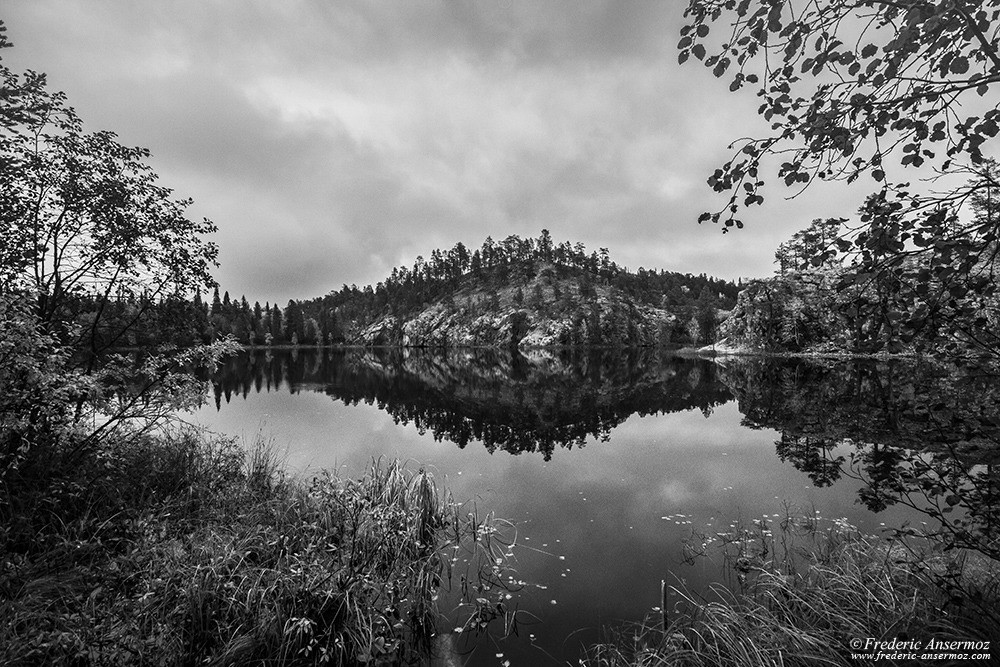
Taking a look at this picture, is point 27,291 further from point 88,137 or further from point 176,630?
point 176,630

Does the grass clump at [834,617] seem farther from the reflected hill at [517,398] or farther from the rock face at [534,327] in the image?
the rock face at [534,327]

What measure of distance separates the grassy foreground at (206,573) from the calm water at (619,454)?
2.14m

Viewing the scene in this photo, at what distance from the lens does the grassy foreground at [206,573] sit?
235 inches

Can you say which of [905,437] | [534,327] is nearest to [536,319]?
[534,327]

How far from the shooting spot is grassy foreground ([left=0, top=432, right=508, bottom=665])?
19.6 ft

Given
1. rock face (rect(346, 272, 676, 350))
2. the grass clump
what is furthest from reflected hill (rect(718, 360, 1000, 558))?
rock face (rect(346, 272, 676, 350))

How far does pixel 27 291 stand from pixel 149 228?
3.40m

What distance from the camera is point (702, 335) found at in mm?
153875

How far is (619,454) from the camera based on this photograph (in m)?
21.5

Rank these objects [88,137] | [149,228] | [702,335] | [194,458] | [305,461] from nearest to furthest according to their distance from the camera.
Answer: [88,137] → [149,228] → [194,458] → [305,461] → [702,335]

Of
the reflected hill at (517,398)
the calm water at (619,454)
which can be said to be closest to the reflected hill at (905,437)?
the calm water at (619,454)

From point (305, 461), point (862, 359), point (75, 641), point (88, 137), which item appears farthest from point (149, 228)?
point (862, 359)

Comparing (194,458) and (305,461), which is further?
(305,461)

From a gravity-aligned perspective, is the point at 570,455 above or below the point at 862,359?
below
